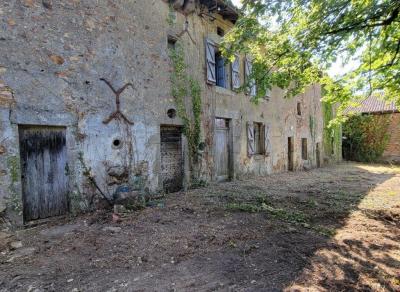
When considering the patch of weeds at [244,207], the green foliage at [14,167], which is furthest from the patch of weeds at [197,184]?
the green foliage at [14,167]

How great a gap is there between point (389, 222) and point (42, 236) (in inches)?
233

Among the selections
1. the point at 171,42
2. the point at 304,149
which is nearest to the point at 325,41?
the point at 171,42

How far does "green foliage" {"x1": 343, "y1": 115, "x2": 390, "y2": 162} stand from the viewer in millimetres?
18438

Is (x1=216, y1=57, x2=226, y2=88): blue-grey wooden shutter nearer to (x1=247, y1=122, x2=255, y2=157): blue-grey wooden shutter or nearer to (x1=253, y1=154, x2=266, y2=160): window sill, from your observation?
(x1=247, y1=122, x2=255, y2=157): blue-grey wooden shutter

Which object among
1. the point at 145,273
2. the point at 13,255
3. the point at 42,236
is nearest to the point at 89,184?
the point at 42,236

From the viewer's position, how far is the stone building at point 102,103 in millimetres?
4617

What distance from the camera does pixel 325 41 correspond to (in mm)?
4684

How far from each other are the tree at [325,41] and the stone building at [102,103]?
224 cm

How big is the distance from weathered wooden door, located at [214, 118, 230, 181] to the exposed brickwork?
14.9 meters

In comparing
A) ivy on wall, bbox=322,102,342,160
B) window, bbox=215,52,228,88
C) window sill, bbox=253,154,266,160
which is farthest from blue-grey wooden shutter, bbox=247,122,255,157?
ivy on wall, bbox=322,102,342,160

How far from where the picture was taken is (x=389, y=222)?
488 cm

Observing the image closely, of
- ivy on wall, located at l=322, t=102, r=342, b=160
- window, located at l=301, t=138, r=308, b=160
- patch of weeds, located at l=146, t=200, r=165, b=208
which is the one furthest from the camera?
ivy on wall, located at l=322, t=102, r=342, b=160

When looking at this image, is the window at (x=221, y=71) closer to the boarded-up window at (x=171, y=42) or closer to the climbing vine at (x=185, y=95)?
the climbing vine at (x=185, y=95)

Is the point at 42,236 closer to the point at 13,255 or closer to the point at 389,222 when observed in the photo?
the point at 13,255
